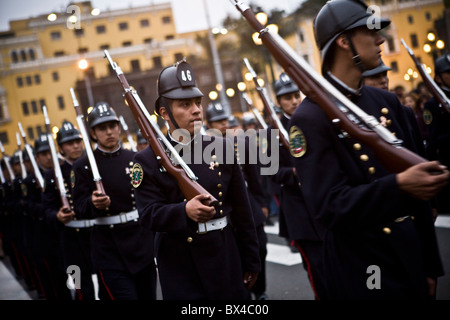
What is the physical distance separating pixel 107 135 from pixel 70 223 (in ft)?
5.16

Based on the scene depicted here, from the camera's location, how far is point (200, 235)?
3783 mm

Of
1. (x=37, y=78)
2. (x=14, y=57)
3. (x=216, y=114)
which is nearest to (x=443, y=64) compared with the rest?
(x=216, y=114)

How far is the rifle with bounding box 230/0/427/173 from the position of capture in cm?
245

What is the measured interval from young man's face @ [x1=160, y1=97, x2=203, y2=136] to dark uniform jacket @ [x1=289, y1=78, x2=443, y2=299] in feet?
4.44

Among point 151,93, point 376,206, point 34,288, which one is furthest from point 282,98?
point 151,93

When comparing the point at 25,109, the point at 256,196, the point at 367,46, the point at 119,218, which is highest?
the point at 25,109

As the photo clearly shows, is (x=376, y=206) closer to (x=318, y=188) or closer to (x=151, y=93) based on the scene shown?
(x=318, y=188)

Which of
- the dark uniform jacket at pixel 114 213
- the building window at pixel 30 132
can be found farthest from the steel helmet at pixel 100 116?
the building window at pixel 30 132

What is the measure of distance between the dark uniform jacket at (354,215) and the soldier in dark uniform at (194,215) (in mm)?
963

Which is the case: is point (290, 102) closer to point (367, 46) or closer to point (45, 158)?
point (367, 46)

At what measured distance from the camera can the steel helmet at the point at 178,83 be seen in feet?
13.3

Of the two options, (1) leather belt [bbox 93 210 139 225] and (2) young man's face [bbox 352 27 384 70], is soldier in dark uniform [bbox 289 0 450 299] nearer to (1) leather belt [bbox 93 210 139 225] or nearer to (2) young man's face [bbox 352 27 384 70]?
(2) young man's face [bbox 352 27 384 70]

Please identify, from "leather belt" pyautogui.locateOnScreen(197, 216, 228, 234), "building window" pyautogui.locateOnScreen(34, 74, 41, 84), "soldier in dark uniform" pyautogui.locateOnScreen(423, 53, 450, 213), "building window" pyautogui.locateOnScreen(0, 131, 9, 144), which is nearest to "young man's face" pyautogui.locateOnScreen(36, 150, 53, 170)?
"leather belt" pyautogui.locateOnScreen(197, 216, 228, 234)

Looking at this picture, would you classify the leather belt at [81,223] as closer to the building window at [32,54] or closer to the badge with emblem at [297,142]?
the badge with emblem at [297,142]
